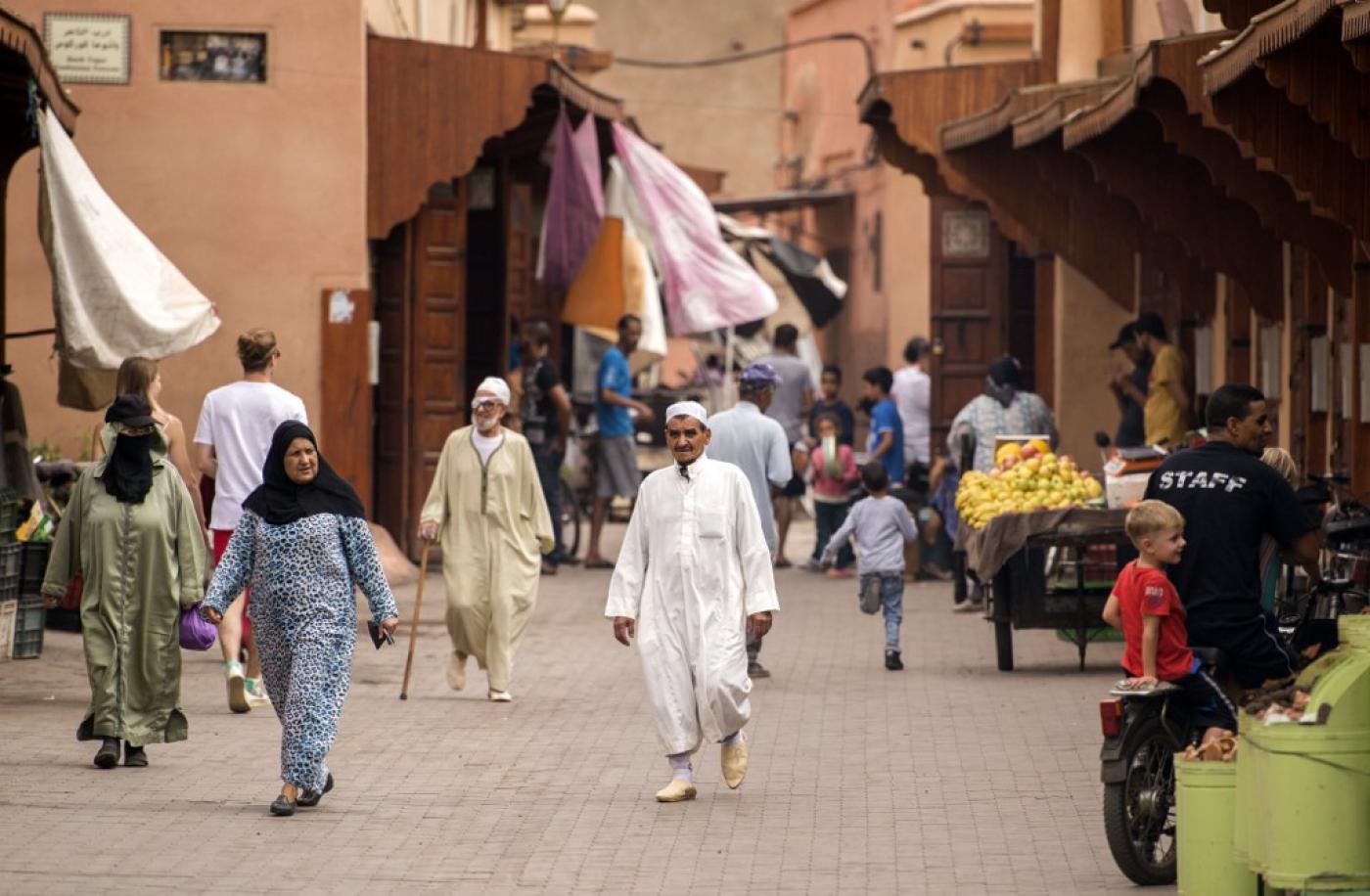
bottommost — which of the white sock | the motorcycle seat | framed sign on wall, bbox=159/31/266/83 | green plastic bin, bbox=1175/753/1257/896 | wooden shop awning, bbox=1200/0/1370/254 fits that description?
the white sock

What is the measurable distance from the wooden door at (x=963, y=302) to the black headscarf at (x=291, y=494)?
12096 mm

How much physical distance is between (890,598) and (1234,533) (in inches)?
236

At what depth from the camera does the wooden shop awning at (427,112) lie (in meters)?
18.4

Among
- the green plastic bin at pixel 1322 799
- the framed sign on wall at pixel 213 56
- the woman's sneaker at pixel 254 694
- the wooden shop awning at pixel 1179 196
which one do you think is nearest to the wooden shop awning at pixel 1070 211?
the wooden shop awning at pixel 1179 196

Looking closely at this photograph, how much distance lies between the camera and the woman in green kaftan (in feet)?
33.4

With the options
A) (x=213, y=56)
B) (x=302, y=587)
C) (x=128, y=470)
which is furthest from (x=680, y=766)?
(x=213, y=56)

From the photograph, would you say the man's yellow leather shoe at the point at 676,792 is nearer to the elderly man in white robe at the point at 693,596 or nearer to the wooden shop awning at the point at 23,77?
the elderly man in white robe at the point at 693,596

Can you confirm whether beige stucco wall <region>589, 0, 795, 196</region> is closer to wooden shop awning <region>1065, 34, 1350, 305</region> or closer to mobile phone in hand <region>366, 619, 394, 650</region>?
wooden shop awning <region>1065, 34, 1350, 305</region>

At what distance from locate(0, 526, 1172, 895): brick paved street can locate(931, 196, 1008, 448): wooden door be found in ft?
22.6

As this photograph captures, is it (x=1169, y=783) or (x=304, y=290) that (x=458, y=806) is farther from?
(x=304, y=290)

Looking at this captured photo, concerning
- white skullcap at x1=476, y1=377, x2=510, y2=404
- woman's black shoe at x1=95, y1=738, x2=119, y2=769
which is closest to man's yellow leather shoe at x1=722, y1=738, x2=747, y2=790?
woman's black shoe at x1=95, y1=738, x2=119, y2=769

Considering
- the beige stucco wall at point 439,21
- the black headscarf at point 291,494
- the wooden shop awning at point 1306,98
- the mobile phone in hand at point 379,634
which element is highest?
the beige stucco wall at point 439,21

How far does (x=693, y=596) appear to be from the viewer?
977 cm

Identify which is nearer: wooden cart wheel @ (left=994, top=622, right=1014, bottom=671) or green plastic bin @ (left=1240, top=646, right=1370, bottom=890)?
green plastic bin @ (left=1240, top=646, right=1370, bottom=890)
